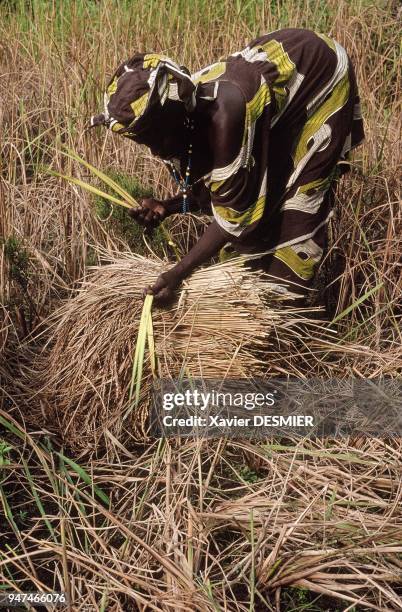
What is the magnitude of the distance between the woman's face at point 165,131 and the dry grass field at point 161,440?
1.40 ft

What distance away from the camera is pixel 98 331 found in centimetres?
208

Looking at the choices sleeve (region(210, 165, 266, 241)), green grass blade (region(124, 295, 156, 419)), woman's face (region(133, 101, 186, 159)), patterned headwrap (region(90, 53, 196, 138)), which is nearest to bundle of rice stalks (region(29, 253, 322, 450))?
green grass blade (region(124, 295, 156, 419))

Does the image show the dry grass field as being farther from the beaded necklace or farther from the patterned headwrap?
the patterned headwrap

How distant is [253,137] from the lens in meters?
1.86

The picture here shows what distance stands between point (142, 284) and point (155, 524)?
1.93ft

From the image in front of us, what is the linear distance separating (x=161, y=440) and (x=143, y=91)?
0.84 metres

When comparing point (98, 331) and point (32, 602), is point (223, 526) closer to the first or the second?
point (32, 602)

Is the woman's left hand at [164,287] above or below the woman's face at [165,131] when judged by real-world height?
below

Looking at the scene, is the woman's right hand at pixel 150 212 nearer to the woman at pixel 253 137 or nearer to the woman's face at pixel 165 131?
the woman at pixel 253 137

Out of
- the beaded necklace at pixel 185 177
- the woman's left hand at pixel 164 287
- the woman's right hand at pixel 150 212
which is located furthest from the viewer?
the woman's right hand at pixel 150 212

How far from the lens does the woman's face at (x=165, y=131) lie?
174 cm

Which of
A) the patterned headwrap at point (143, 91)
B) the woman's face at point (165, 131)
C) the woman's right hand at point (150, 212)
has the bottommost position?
the woman's right hand at point (150, 212)

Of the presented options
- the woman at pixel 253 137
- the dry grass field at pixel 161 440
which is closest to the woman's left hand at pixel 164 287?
the woman at pixel 253 137

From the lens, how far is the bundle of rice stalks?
6.45 feet
